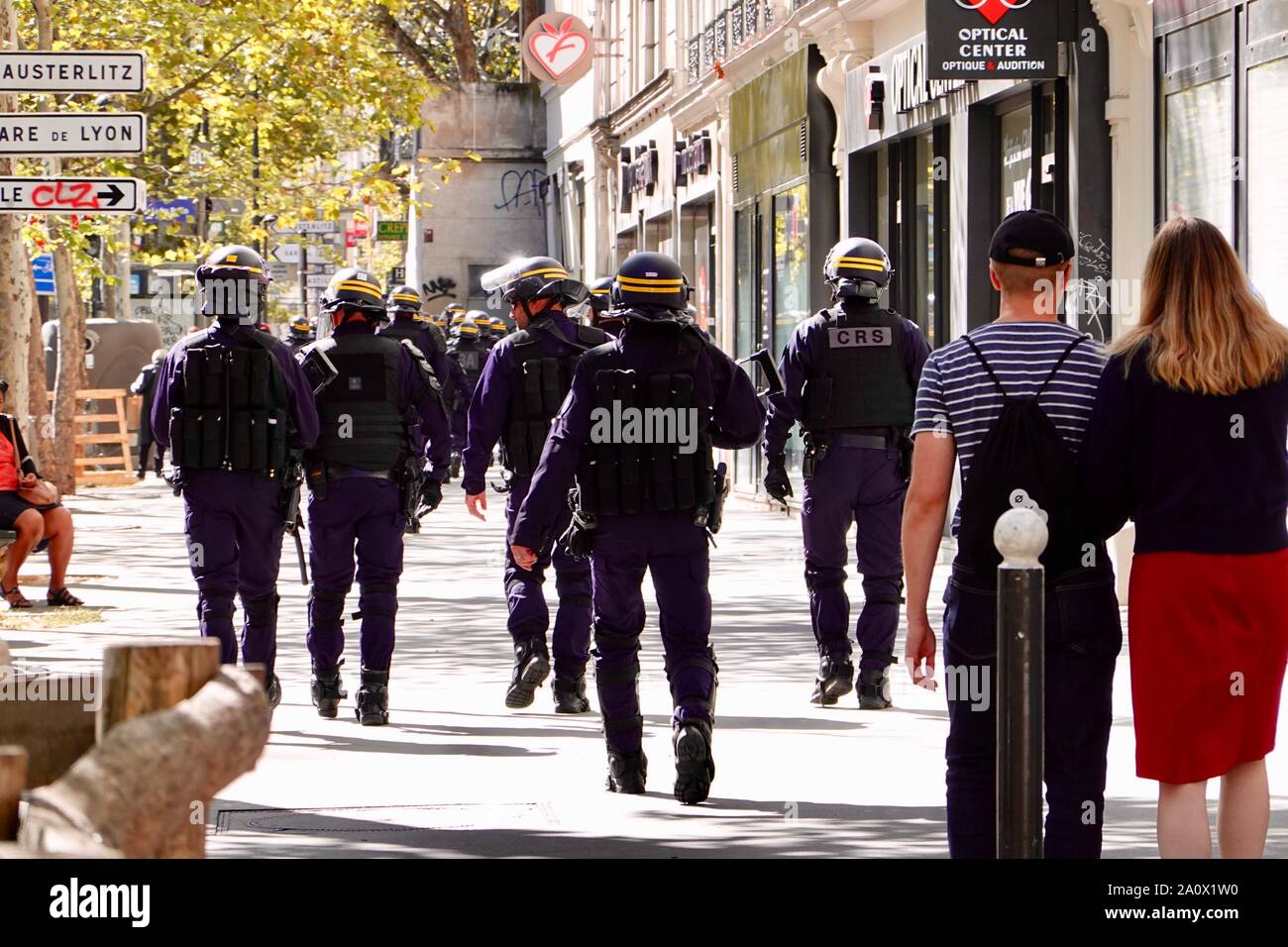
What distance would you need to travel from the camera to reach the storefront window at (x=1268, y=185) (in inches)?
496

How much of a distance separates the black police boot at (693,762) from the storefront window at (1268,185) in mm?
5683

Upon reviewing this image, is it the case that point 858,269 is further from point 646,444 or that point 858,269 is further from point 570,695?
point 646,444

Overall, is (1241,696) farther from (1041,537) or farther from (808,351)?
(808,351)

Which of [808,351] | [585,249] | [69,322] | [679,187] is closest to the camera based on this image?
[808,351]

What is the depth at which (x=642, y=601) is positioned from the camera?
26.7 ft

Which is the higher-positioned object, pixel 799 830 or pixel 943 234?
pixel 943 234

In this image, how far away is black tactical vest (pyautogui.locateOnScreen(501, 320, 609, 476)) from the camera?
10.4 metres

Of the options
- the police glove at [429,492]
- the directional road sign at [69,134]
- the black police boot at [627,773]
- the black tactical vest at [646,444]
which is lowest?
the black police boot at [627,773]

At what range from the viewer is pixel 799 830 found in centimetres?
755

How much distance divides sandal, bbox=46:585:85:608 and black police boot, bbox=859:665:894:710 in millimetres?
6490

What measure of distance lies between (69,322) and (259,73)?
5798 millimetres

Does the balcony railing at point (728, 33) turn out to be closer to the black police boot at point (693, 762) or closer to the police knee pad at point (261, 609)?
the police knee pad at point (261, 609)

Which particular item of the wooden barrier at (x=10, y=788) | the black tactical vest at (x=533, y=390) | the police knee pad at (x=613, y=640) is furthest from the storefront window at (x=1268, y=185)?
the wooden barrier at (x=10, y=788)

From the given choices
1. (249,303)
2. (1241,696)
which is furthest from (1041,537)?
(249,303)
